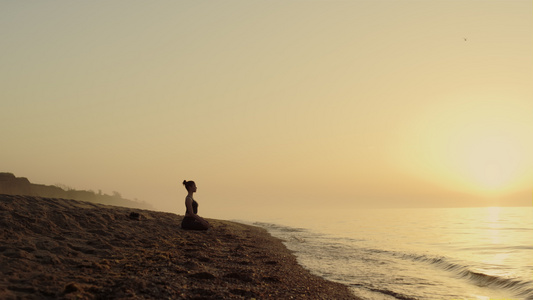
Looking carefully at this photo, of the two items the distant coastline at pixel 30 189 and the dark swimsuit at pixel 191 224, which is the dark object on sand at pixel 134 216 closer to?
the dark swimsuit at pixel 191 224

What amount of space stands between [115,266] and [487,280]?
1515 cm

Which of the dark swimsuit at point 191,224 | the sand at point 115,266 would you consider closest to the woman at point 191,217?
the dark swimsuit at point 191,224

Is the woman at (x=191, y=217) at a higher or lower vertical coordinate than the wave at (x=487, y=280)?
higher

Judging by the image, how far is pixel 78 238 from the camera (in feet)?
43.8

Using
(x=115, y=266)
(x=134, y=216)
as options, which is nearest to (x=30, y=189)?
(x=134, y=216)

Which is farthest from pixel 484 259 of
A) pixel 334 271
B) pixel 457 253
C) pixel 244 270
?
pixel 244 270

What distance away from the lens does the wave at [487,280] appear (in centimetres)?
1412

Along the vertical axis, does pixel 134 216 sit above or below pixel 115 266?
above

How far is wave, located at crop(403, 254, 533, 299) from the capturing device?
14.1m

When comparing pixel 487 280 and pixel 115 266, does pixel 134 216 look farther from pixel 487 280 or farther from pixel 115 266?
pixel 487 280

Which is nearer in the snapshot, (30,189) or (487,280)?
(487,280)

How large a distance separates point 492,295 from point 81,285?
13.6m

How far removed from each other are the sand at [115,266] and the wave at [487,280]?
712 cm

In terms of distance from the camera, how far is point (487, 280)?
15.9 meters
